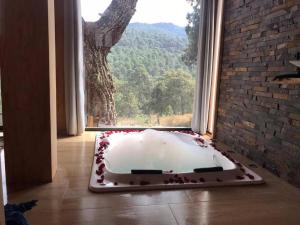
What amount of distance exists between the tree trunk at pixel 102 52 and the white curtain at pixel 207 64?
1063 millimetres

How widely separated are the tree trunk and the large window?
30 mm

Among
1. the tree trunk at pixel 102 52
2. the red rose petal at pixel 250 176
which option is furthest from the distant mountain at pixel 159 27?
the red rose petal at pixel 250 176

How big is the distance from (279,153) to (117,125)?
2.40 metres

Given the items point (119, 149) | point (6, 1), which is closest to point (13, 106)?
point (6, 1)

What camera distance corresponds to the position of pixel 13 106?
2029mm

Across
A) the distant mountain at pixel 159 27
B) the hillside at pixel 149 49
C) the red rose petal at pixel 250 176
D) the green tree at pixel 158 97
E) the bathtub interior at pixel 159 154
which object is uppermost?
the distant mountain at pixel 159 27

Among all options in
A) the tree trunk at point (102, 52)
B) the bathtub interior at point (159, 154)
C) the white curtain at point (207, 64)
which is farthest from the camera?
the tree trunk at point (102, 52)

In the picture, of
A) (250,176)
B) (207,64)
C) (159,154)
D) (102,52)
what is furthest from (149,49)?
(250,176)

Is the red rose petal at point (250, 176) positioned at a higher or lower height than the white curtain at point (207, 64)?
lower

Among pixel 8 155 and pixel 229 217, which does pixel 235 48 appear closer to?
pixel 229 217

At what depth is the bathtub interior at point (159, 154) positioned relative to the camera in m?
2.54

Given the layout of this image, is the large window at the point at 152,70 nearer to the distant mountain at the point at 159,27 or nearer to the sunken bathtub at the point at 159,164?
the distant mountain at the point at 159,27

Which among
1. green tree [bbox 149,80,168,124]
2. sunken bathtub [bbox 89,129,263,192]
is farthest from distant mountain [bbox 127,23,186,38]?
sunken bathtub [bbox 89,129,263,192]

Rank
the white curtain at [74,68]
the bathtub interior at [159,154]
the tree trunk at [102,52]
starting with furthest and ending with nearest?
the tree trunk at [102,52] → the white curtain at [74,68] → the bathtub interior at [159,154]
